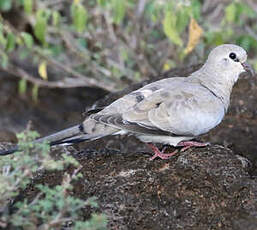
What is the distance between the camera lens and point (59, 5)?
32.2ft

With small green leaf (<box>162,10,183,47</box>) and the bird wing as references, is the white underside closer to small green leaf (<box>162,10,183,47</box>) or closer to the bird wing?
the bird wing

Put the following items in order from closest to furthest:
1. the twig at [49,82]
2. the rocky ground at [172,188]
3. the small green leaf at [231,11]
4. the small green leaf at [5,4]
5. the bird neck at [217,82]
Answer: the rocky ground at [172,188]
the bird neck at [217,82]
the small green leaf at [231,11]
the twig at [49,82]
the small green leaf at [5,4]

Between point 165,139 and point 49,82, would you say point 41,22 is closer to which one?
point 49,82

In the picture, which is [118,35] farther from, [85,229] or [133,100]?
[85,229]

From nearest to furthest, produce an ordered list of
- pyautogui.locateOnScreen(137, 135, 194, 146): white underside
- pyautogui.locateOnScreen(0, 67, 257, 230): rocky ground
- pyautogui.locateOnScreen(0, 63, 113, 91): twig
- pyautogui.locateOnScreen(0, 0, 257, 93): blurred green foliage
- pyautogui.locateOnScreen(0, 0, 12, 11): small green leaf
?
pyautogui.locateOnScreen(0, 67, 257, 230): rocky ground, pyautogui.locateOnScreen(137, 135, 194, 146): white underside, pyautogui.locateOnScreen(0, 0, 257, 93): blurred green foliage, pyautogui.locateOnScreen(0, 63, 113, 91): twig, pyautogui.locateOnScreen(0, 0, 12, 11): small green leaf

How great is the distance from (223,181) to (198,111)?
0.66 metres

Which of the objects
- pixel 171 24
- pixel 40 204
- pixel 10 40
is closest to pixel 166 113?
pixel 40 204

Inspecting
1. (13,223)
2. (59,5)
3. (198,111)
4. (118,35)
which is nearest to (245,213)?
(198,111)

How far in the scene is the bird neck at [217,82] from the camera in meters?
4.98

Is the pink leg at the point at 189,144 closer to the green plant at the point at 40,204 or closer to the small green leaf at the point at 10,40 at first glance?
the green plant at the point at 40,204

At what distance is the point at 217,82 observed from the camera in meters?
5.04

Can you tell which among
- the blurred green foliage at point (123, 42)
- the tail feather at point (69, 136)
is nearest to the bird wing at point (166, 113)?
the tail feather at point (69, 136)

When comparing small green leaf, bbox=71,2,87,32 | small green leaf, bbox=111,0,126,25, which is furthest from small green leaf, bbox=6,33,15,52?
small green leaf, bbox=111,0,126,25

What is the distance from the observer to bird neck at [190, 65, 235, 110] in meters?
4.98
